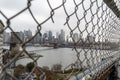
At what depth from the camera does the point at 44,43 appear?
2.11 feet

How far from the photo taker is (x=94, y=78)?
1.35m

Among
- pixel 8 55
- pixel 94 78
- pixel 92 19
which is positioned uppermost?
pixel 92 19

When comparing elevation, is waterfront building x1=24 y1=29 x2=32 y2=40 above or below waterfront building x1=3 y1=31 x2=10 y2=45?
above

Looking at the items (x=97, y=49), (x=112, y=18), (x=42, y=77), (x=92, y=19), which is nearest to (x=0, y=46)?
(x=42, y=77)

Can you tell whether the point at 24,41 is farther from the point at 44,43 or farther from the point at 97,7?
the point at 97,7

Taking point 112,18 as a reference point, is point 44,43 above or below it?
below

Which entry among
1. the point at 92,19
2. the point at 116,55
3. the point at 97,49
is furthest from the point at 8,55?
the point at 116,55

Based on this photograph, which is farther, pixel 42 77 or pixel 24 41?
pixel 42 77

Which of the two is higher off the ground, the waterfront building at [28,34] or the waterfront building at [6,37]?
the waterfront building at [28,34]

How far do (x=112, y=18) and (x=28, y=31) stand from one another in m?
1.50

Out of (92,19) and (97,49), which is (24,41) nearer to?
(92,19)

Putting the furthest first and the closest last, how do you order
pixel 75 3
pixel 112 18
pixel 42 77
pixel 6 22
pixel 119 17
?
1. pixel 119 17
2. pixel 112 18
3. pixel 75 3
4. pixel 42 77
5. pixel 6 22

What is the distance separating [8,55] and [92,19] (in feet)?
2.47

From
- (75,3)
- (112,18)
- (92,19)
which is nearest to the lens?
(75,3)
